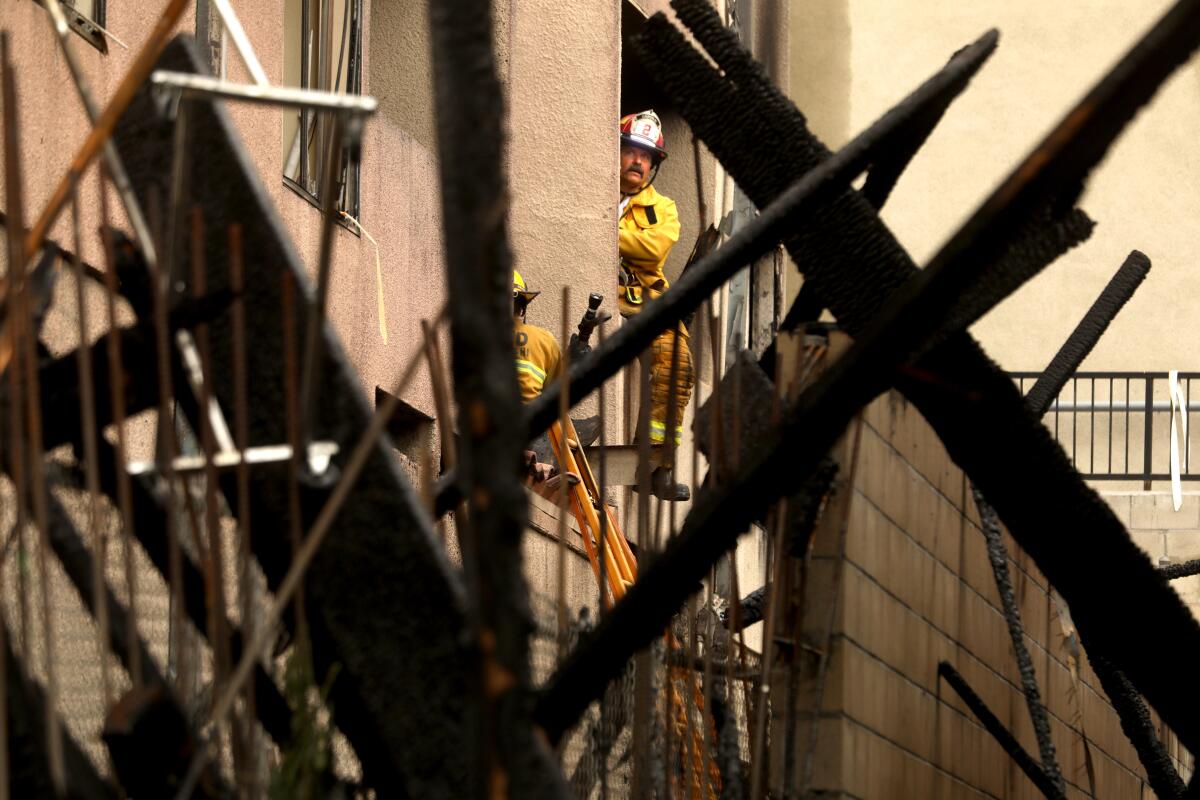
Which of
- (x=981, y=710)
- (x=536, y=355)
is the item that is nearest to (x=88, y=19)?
(x=981, y=710)

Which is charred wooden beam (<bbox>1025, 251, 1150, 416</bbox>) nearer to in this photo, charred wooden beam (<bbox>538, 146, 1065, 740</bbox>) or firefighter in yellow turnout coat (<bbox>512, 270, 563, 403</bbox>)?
charred wooden beam (<bbox>538, 146, 1065, 740</bbox>)

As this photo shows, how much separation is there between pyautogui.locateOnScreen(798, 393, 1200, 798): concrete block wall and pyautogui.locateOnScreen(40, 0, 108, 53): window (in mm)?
2940

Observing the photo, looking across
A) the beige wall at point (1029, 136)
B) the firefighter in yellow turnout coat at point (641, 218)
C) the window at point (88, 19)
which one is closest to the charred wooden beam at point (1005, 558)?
the window at point (88, 19)

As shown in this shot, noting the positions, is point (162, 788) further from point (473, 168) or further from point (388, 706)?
point (473, 168)

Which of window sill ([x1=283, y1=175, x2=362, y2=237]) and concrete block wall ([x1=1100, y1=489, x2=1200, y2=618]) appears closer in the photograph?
window sill ([x1=283, y1=175, x2=362, y2=237])

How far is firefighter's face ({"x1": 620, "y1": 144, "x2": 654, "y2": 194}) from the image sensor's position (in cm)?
1559

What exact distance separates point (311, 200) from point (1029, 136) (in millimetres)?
16017

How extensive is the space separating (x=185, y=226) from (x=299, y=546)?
361mm

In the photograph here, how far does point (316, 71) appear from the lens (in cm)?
1091

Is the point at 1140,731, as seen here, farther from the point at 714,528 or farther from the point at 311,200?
the point at 311,200

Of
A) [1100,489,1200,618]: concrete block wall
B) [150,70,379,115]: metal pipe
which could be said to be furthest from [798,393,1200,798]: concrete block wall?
[1100,489,1200,618]: concrete block wall

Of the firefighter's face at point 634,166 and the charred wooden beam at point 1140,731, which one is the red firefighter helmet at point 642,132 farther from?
the charred wooden beam at point 1140,731

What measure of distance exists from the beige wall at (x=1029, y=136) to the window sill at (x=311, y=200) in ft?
45.7

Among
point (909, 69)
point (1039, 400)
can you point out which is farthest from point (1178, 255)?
point (1039, 400)
